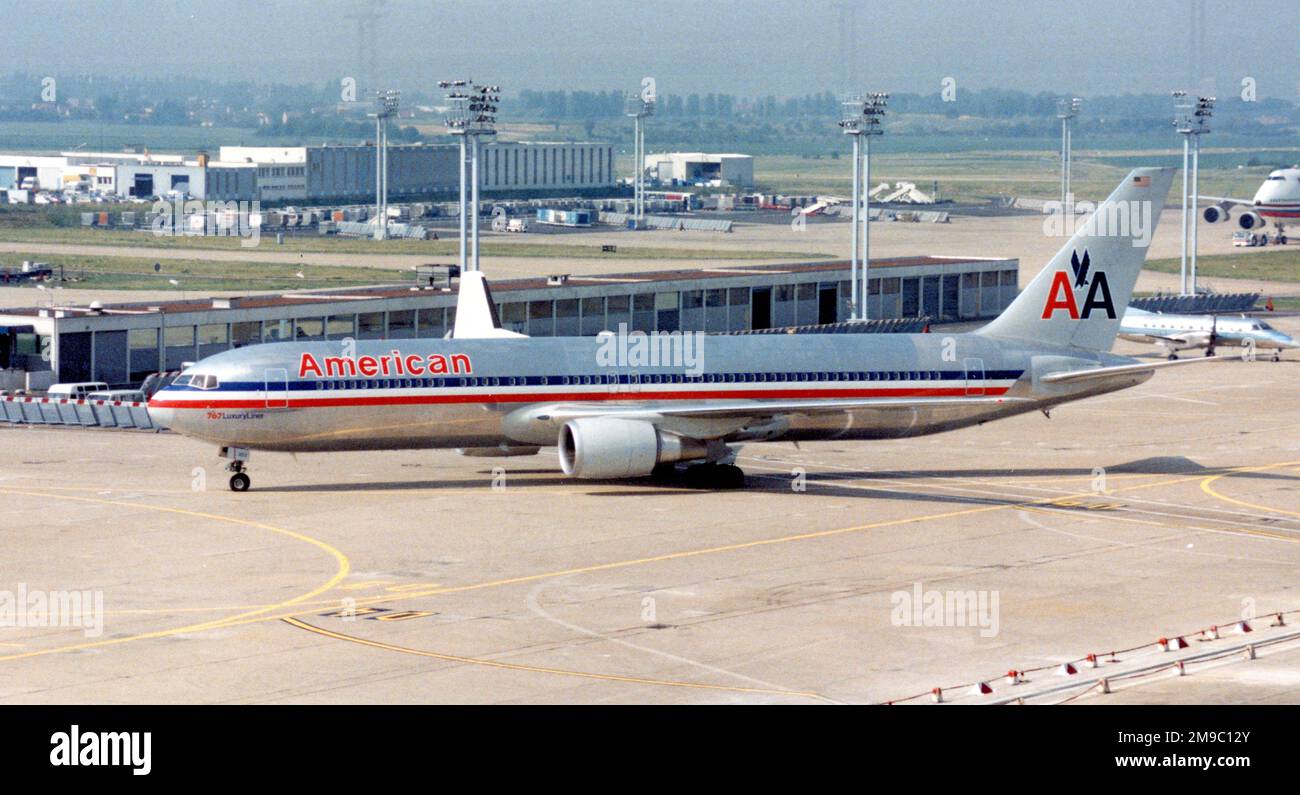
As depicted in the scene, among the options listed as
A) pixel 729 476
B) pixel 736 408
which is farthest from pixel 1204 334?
pixel 736 408

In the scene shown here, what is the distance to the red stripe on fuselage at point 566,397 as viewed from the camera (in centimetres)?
5191

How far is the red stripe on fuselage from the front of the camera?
51906 mm

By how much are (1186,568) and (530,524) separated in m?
17.6

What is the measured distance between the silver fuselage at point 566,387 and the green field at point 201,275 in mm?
68653

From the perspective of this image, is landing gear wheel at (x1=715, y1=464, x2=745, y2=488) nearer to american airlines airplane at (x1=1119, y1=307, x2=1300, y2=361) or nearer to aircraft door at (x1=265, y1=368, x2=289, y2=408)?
aircraft door at (x1=265, y1=368, x2=289, y2=408)

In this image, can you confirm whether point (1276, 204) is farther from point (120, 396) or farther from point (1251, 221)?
point (120, 396)

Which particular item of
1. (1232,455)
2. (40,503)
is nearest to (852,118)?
(1232,455)

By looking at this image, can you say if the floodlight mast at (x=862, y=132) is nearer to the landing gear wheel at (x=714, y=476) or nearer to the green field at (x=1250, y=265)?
the landing gear wheel at (x=714, y=476)

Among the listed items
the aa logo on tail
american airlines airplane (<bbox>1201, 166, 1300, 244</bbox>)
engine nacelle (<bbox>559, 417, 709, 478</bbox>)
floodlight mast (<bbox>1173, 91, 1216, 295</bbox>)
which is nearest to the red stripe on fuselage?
engine nacelle (<bbox>559, 417, 709, 478</bbox>)

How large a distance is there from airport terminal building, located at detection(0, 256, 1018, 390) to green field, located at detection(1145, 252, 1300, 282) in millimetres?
38241

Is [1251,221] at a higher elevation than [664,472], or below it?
higher

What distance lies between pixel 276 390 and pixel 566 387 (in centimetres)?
890

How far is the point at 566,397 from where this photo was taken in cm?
5416

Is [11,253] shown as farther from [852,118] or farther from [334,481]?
[334,481]
